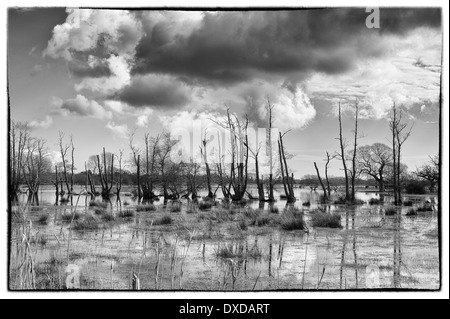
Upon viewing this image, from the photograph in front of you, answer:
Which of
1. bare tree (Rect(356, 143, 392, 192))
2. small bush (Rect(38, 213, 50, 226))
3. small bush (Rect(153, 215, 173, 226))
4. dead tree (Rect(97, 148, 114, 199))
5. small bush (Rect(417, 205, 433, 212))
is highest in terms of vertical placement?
bare tree (Rect(356, 143, 392, 192))

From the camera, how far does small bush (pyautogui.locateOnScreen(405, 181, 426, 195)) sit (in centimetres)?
1942

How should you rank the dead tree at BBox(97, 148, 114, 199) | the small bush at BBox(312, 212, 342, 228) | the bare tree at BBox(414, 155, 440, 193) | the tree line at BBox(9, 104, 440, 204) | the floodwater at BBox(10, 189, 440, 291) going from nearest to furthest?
the floodwater at BBox(10, 189, 440, 291) < the bare tree at BBox(414, 155, 440, 193) < the tree line at BBox(9, 104, 440, 204) < the small bush at BBox(312, 212, 342, 228) < the dead tree at BBox(97, 148, 114, 199)

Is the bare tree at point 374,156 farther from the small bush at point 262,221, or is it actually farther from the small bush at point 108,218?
the small bush at point 108,218

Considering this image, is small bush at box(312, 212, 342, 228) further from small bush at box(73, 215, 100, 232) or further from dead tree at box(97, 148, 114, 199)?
dead tree at box(97, 148, 114, 199)

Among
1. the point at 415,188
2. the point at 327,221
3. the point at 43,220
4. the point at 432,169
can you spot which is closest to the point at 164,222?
the point at 43,220

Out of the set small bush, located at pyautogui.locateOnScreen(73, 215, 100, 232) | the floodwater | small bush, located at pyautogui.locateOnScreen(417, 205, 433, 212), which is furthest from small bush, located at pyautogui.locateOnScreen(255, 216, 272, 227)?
small bush, located at pyautogui.locateOnScreen(417, 205, 433, 212)

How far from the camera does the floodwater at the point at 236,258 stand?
5422 mm

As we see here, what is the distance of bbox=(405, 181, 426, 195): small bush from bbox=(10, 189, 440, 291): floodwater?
1019 cm

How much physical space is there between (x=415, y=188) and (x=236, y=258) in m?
16.2

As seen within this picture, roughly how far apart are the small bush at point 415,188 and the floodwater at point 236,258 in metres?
10.2

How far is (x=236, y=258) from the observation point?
673 centimetres

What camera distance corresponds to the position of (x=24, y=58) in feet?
20.0

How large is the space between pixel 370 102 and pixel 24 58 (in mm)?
7036
